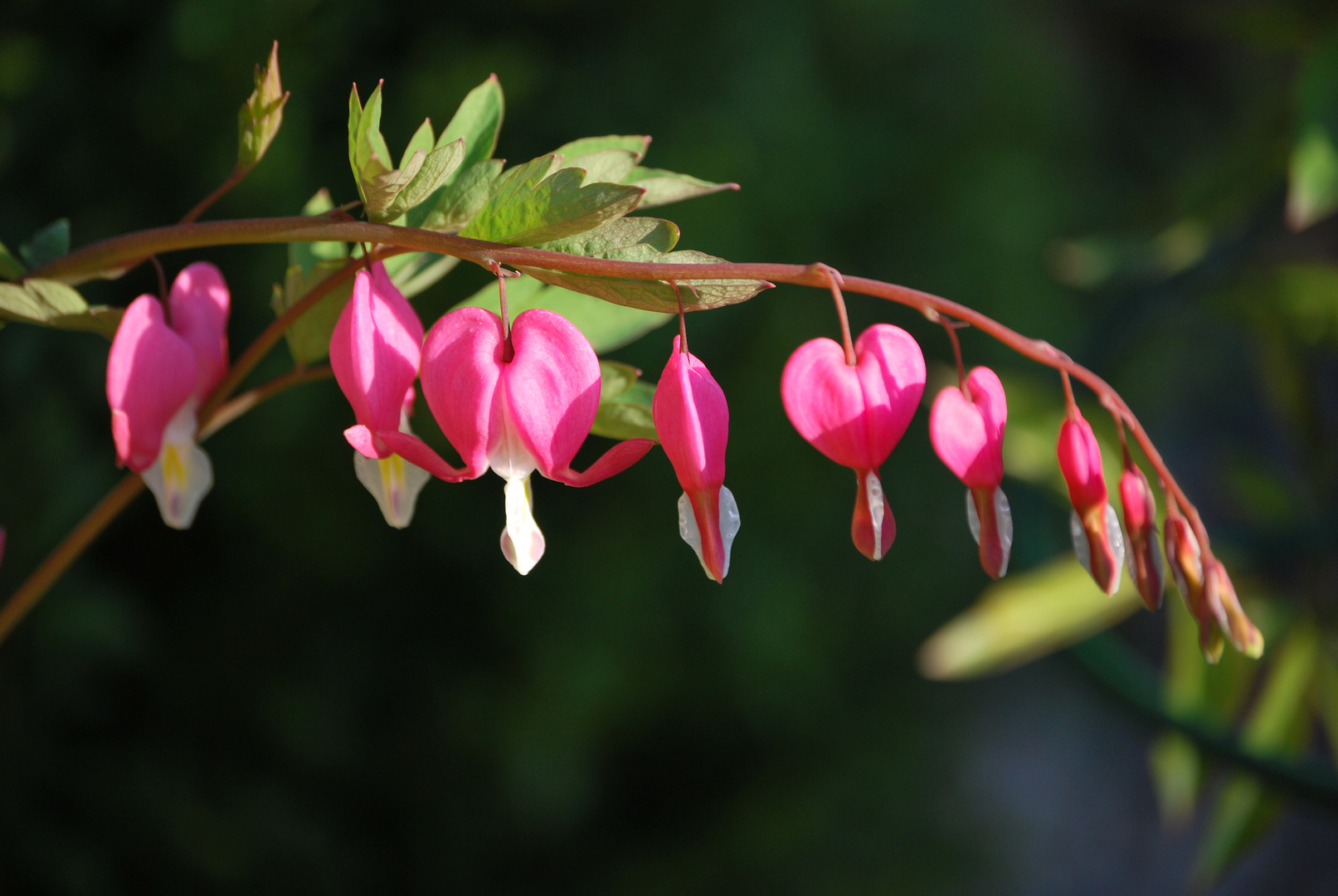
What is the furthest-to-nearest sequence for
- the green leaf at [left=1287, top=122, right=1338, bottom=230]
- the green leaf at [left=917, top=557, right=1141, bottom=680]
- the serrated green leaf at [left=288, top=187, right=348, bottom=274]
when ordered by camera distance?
the green leaf at [left=917, top=557, right=1141, bottom=680] → the green leaf at [left=1287, top=122, right=1338, bottom=230] → the serrated green leaf at [left=288, top=187, right=348, bottom=274]

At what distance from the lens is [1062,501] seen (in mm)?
1022

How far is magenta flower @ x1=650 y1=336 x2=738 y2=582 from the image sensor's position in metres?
0.29

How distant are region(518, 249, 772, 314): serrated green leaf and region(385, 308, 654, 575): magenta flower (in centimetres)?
2

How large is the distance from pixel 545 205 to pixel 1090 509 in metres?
0.20

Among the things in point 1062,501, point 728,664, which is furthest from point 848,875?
point 1062,501

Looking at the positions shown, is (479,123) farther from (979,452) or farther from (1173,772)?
(1173,772)

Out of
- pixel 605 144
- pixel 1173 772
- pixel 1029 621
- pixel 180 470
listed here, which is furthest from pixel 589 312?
pixel 1173 772

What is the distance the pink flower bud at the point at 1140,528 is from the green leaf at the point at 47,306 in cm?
34

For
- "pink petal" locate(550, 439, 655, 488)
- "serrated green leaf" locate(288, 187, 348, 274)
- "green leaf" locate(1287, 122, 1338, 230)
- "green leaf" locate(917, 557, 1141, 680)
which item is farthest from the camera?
"green leaf" locate(917, 557, 1141, 680)

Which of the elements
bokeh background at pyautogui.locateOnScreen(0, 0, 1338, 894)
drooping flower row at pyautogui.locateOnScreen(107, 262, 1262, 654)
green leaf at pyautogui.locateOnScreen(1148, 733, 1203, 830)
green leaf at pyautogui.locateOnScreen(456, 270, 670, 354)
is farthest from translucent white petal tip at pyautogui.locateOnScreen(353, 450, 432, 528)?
green leaf at pyautogui.locateOnScreen(1148, 733, 1203, 830)

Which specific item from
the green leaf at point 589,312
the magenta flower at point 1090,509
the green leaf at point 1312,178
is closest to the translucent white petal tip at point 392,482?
the green leaf at point 589,312

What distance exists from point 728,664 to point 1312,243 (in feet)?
6.84

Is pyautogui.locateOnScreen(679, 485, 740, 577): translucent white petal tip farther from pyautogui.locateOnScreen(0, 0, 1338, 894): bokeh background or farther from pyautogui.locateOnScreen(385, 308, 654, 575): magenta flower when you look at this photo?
pyautogui.locateOnScreen(0, 0, 1338, 894): bokeh background

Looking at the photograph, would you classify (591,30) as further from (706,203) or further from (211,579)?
(211,579)
